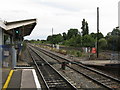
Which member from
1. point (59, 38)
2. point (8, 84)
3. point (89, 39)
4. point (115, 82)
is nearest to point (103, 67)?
point (115, 82)

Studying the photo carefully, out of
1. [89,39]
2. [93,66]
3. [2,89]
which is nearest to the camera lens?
[2,89]

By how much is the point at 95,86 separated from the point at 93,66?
8.54 metres

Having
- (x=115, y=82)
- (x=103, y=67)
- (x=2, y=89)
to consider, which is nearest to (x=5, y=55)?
(x=2, y=89)

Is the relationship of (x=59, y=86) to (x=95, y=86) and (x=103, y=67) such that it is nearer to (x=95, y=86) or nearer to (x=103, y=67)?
(x=95, y=86)

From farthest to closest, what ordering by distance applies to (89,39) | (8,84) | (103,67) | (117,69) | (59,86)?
(89,39) < (103,67) < (117,69) < (59,86) < (8,84)

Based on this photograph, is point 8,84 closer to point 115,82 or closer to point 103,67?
point 115,82

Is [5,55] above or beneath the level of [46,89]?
above

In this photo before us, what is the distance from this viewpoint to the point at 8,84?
839 centimetres

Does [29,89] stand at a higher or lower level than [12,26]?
lower

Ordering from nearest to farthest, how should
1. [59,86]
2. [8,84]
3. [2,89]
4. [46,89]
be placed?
1. [2,89]
2. [8,84]
3. [46,89]
4. [59,86]

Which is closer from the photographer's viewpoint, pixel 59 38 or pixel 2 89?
pixel 2 89

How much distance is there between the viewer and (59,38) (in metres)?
97.6

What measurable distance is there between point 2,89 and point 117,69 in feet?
35.6

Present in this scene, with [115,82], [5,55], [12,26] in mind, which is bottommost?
[115,82]
